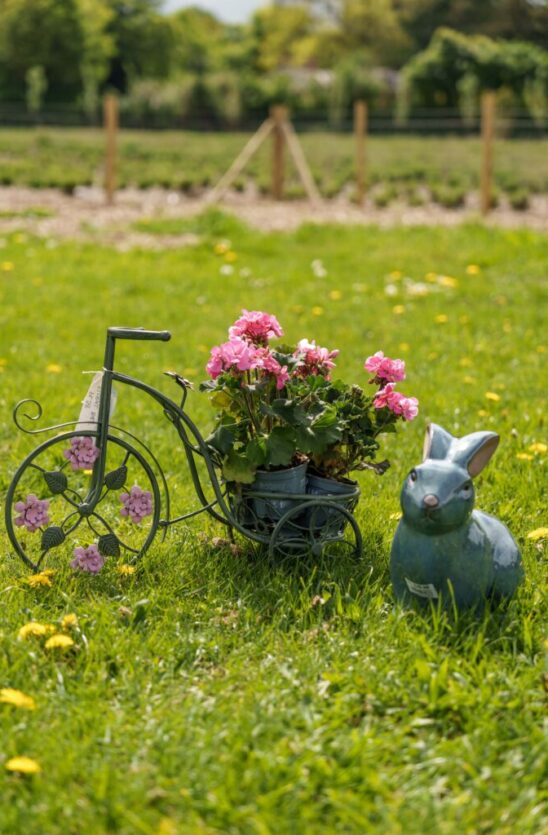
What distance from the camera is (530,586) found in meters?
3.05

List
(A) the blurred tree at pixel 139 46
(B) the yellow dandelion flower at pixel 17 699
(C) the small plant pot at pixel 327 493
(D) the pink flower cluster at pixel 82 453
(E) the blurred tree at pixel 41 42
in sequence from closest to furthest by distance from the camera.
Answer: (B) the yellow dandelion flower at pixel 17 699 → (D) the pink flower cluster at pixel 82 453 → (C) the small plant pot at pixel 327 493 → (E) the blurred tree at pixel 41 42 → (A) the blurred tree at pixel 139 46

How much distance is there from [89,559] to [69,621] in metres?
0.38

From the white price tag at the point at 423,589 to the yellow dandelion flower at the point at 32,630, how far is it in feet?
3.30

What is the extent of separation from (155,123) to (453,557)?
62.1 ft

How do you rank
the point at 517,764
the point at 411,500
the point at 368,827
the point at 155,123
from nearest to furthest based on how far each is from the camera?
1. the point at 368,827
2. the point at 517,764
3. the point at 411,500
4. the point at 155,123

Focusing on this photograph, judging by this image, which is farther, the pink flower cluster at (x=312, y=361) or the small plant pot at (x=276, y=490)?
the pink flower cluster at (x=312, y=361)

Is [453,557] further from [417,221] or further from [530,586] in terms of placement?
[417,221]

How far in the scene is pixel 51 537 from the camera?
3088 mm

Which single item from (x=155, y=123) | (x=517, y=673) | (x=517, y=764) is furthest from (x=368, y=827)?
(x=155, y=123)

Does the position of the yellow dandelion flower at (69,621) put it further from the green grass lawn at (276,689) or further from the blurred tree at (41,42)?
the blurred tree at (41,42)

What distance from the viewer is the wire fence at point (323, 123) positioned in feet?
51.4

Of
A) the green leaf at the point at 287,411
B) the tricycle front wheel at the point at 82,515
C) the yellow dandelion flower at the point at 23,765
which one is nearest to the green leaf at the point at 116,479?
the tricycle front wheel at the point at 82,515

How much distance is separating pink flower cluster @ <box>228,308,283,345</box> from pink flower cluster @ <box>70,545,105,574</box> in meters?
0.82

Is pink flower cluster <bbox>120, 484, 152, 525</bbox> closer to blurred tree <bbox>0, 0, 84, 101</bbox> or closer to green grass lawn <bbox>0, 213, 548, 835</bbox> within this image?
green grass lawn <bbox>0, 213, 548, 835</bbox>
